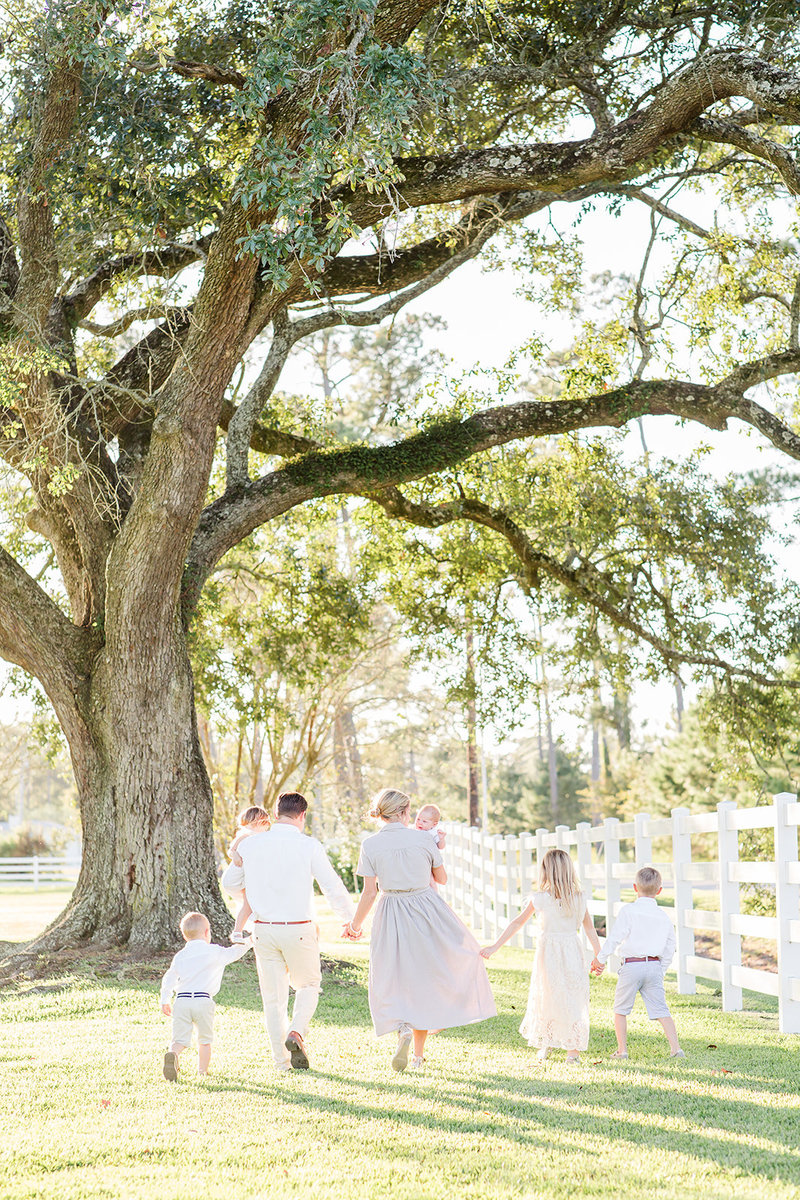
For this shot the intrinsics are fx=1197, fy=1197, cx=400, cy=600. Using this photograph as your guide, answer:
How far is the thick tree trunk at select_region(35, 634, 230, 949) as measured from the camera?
1159cm

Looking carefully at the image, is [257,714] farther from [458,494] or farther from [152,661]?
[152,661]

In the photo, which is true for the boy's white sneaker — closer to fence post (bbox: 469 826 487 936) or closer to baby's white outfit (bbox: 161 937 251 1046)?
baby's white outfit (bbox: 161 937 251 1046)

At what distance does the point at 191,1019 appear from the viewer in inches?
251

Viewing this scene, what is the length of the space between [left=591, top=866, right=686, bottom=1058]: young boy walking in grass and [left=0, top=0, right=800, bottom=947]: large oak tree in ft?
15.5

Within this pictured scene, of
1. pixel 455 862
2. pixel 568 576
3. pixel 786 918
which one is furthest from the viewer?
pixel 455 862

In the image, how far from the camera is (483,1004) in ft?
21.4

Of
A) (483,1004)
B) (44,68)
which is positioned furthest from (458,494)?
(483,1004)

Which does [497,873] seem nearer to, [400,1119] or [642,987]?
[642,987]

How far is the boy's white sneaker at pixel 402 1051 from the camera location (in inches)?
253

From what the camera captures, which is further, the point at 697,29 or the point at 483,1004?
the point at 697,29

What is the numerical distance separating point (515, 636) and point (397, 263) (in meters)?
6.91

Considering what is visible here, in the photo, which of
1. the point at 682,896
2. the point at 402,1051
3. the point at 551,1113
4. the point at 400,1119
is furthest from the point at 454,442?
the point at 400,1119

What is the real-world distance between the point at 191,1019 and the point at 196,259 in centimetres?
890

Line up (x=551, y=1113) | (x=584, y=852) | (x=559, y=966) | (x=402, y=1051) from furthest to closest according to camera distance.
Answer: (x=584, y=852) < (x=559, y=966) < (x=402, y=1051) < (x=551, y=1113)
